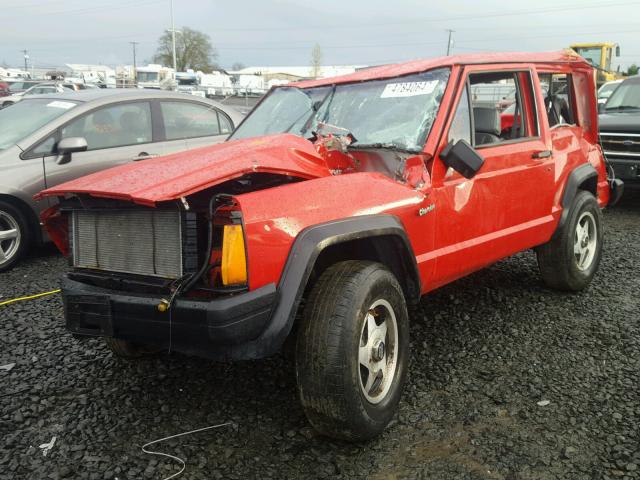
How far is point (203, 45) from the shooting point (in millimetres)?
79500

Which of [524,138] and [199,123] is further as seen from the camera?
[199,123]

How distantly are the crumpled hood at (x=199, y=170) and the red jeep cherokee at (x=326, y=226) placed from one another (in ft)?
0.03

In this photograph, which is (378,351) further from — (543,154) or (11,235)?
(11,235)

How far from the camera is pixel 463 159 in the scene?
3.15m

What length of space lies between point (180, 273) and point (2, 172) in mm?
3715

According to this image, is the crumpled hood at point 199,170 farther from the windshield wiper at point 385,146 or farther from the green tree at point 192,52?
the green tree at point 192,52

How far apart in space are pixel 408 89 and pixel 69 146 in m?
3.26

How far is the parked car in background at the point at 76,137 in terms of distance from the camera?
5.45 meters

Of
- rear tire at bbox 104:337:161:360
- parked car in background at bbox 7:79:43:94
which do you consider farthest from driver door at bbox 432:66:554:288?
parked car in background at bbox 7:79:43:94

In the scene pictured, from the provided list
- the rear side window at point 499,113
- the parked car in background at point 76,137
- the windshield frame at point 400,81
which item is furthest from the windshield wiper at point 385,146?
the parked car in background at point 76,137

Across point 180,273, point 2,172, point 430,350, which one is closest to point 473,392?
point 430,350

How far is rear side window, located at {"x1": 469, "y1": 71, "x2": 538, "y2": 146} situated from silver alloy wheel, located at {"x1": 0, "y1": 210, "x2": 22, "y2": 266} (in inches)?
166

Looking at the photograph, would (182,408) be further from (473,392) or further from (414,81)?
(414,81)

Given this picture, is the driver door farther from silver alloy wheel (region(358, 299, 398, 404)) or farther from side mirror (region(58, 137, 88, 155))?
side mirror (region(58, 137, 88, 155))
